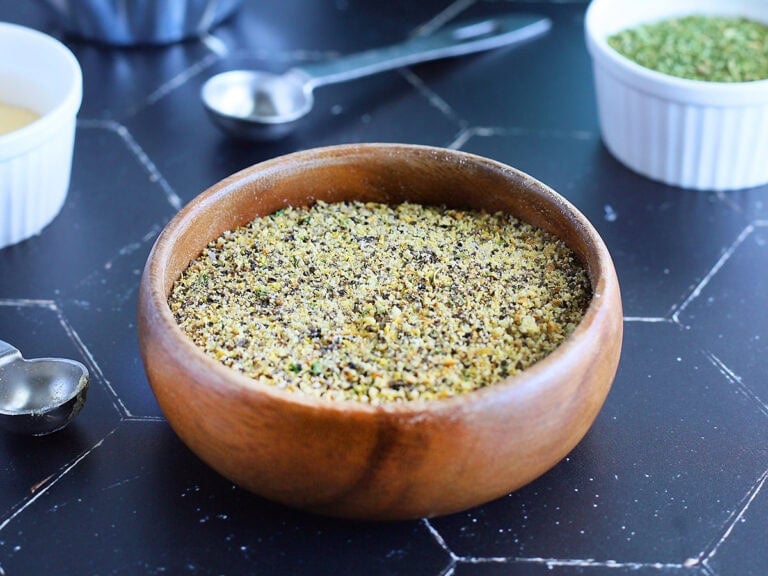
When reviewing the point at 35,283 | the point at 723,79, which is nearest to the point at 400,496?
the point at 35,283

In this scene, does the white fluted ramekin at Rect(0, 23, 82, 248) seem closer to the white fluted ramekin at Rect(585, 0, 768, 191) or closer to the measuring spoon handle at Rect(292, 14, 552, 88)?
the measuring spoon handle at Rect(292, 14, 552, 88)

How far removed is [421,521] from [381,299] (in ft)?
0.51

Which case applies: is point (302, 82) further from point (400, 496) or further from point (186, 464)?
point (400, 496)

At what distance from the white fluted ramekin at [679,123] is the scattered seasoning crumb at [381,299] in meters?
0.32

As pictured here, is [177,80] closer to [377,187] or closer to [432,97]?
[432,97]

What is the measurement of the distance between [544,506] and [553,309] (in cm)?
14

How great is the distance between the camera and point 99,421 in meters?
0.79

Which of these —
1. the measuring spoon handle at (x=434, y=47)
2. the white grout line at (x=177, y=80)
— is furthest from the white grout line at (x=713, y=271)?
the white grout line at (x=177, y=80)

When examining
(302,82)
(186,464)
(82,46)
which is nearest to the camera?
(186,464)

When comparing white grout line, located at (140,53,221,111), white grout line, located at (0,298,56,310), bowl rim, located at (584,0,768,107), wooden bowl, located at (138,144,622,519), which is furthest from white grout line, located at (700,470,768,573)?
white grout line, located at (140,53,221,111)

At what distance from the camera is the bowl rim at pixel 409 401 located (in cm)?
59

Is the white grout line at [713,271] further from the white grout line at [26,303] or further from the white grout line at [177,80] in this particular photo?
the white grout line at [177,80]

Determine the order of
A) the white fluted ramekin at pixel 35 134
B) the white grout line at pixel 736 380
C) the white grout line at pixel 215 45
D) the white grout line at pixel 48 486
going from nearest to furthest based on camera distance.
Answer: the white grout line at pixel 48 486 → the white grout line at pixel 736 380 → the white fluted ramekin at pixel 35 134 → the white grout line at pixel 215 45

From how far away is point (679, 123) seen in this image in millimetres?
1059
